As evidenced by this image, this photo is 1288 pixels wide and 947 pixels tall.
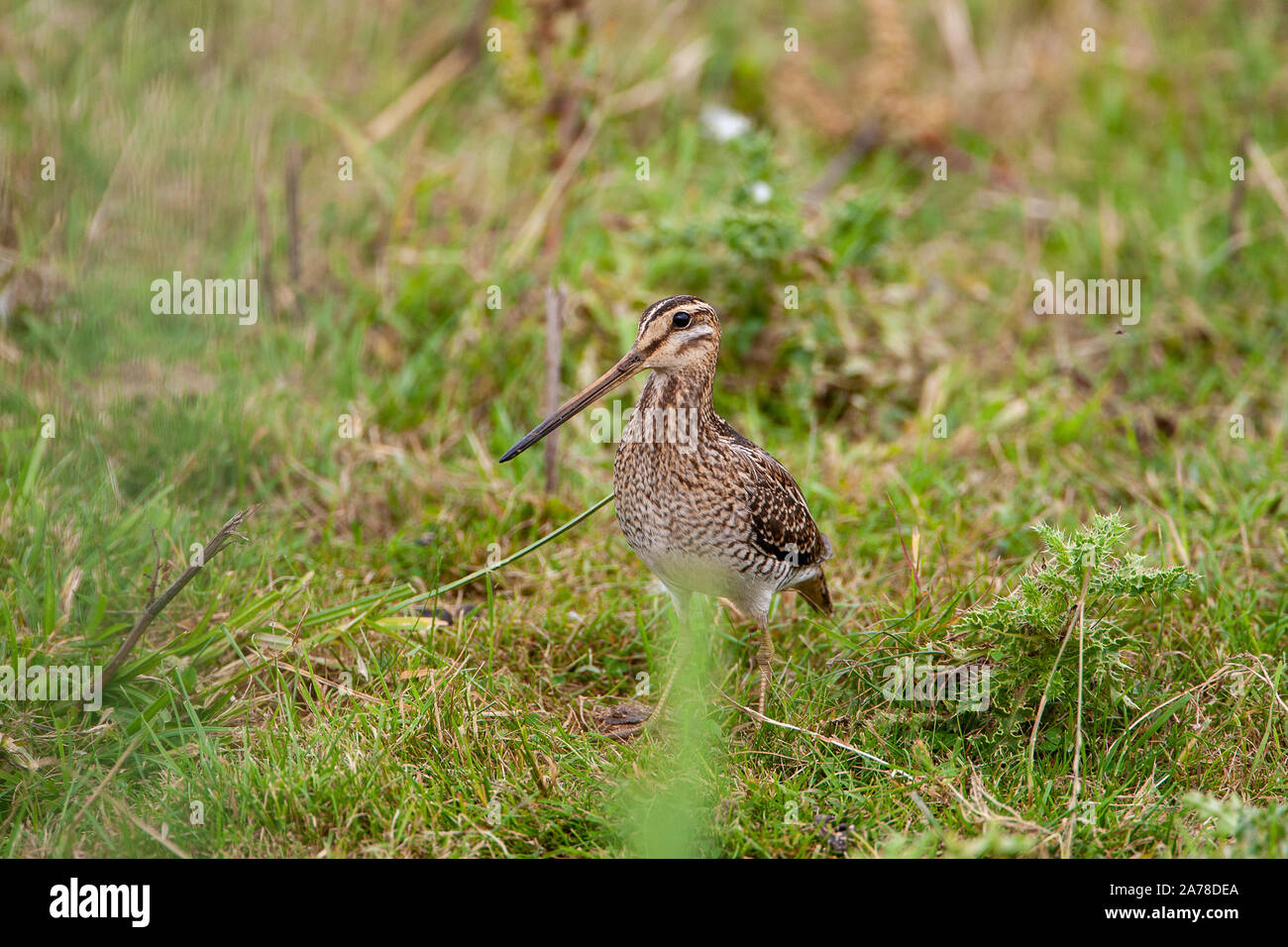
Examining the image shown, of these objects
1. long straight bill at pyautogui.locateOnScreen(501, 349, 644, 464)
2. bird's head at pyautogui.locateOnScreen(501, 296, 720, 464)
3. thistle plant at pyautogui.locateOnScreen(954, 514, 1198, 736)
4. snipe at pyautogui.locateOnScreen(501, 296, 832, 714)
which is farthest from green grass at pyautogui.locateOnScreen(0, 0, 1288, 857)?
bird's head at pyautogui.locateOnScreen(501, 296, 720, 464)

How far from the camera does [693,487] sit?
14.3 ft

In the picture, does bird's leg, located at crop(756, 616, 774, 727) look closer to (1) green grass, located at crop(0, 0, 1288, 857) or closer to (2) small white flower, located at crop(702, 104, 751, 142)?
(1) green grass, located at crop(0, 0, 1288, 857)

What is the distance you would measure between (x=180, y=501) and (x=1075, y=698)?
3.49 meters

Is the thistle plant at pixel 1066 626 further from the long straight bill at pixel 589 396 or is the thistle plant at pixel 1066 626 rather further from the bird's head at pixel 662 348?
the long straight bill at pixel 589 396

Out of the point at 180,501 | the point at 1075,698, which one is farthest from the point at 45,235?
the point at 1075,698

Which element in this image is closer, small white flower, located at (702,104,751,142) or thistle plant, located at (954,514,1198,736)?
thistle plant, located at (954,514,1198,736)

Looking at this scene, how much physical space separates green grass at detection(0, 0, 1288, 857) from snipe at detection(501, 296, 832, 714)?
1.04ft

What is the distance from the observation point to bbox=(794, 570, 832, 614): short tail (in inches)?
191

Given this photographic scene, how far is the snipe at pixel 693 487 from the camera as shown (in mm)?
4352

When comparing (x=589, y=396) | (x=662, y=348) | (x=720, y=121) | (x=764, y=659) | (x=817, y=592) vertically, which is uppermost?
(x=720, y=121)

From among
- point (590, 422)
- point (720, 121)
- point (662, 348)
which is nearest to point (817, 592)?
point (662, 348)

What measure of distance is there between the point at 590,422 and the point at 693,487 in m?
1.83

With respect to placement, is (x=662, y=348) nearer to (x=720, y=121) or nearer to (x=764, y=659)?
(x=764, y=659)

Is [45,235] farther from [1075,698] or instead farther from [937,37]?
[937,37]
